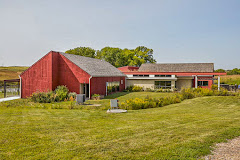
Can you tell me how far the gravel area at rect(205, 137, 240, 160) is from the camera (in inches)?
195

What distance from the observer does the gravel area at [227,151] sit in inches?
195

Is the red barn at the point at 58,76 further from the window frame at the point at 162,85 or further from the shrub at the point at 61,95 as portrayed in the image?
the window frame at the point at 162,85

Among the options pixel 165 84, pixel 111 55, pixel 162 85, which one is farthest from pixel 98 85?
pixel 111 55

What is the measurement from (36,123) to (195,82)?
28203 millimetres

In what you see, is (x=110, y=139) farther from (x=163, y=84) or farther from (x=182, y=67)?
(x=182, y=67)

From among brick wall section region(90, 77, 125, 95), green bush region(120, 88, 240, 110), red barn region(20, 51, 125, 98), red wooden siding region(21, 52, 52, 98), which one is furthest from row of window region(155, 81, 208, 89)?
red wooden siding region(21, 52, 52, 98)

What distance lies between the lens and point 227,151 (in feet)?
17.6

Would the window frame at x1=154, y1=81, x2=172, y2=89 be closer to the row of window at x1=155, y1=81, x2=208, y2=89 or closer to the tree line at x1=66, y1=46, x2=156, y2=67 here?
the row of window at x1=155, y1=81, x2=208, y2=89

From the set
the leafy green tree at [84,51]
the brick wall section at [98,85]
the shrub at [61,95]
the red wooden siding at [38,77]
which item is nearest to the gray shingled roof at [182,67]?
the brick wall section at [98,85]

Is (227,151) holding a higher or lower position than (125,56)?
lower

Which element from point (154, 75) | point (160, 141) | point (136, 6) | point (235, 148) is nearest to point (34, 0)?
point (136, 6)

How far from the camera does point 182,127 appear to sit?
786 centimetres

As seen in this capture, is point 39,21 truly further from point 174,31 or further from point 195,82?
point 195,82

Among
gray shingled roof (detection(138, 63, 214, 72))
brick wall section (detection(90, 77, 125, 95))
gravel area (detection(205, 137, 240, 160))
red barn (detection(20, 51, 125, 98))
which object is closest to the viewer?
gravel area (detection(205, 137, 240, 160))
